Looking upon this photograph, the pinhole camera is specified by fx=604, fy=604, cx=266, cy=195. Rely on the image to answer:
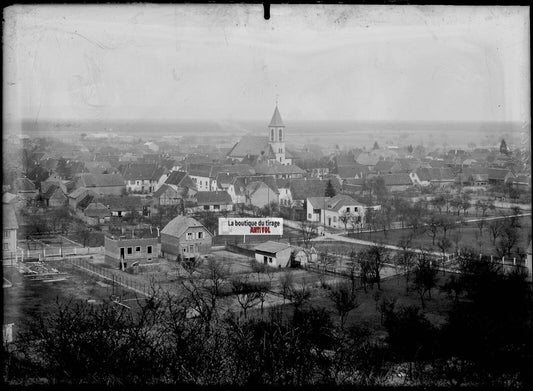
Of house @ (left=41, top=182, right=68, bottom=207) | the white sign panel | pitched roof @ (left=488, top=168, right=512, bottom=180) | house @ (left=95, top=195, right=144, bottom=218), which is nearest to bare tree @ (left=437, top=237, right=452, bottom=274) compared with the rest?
pitched roof @ (left=488, top=168, right=512, bottom=180)

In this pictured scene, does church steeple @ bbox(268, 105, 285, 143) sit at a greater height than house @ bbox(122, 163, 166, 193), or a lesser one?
greater

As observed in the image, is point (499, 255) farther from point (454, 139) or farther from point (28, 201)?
point (28, 201)

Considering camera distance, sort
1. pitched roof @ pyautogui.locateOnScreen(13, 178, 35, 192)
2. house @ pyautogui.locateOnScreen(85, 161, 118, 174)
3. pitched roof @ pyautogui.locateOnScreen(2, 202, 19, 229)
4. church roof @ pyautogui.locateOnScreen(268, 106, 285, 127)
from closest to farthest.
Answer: pitched roof @ pyautogui.locateOnScreen(2, 202, 19, 229) < pitched roof @ pyautogui.locateOnScreen(13, 178, 35, 192) < church roof @ pyautogui.locateOnScreen(268, 106, 285, 127) < house @ pyautogui.locateOnScreen(85, 161, 118, 174)

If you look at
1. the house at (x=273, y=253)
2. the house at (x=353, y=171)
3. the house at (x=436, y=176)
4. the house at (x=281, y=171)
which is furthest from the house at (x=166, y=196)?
the house at (x=436, y=176)

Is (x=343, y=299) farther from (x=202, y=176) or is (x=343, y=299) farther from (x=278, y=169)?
(x=202, y=176)

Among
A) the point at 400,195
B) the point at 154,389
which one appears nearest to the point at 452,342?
the point at 400,195

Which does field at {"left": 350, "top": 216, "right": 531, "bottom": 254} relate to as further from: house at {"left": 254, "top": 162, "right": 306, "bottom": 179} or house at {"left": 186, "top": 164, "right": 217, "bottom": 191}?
house at {"left": 186, "top": 164, "right": 217, "bottom": 191}

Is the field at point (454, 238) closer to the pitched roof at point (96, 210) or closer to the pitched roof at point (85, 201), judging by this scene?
the pitched roof at point (96, 210)
